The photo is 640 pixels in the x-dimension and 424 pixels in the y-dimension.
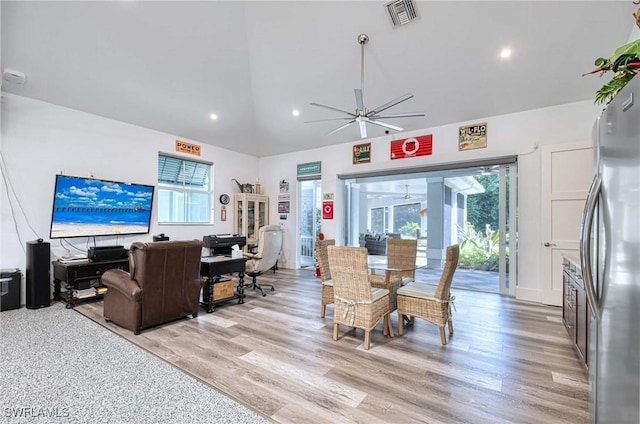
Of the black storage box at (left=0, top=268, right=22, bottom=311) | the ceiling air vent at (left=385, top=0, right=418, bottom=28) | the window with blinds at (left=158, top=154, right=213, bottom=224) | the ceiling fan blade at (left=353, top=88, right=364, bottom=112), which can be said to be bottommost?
the black storage box at (left=0, top=268, right=22, bottom=311)

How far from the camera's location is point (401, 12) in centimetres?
339

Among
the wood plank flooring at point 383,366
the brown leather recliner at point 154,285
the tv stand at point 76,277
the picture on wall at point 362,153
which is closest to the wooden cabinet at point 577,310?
the wood plank flooring at point 383,366

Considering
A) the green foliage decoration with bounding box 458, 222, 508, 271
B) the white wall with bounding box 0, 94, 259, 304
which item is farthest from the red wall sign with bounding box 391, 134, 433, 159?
the white wall with bounding box 0, 94, 259, 304

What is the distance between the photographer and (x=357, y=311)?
2.88 m

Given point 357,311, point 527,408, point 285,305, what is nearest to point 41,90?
point 285,305

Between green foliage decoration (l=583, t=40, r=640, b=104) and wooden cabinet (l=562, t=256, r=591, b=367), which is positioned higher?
green foliage decoration (l=583, t=40, r=640, b=104)

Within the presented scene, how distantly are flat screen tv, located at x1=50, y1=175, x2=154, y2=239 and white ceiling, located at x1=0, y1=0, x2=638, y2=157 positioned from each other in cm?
124

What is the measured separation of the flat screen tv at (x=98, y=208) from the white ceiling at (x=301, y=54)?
1237 mm

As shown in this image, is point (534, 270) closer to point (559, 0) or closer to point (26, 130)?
point (559, 0)

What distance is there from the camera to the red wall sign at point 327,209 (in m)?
6.67

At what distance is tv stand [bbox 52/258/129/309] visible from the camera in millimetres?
3961

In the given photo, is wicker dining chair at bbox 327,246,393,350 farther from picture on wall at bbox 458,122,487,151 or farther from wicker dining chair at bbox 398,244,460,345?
picture on wall at bbox 458,122,487,151

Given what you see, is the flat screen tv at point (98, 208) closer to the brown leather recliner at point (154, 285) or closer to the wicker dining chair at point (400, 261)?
the brown leather recliner at point (154, 285)

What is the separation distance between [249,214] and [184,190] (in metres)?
1.66
